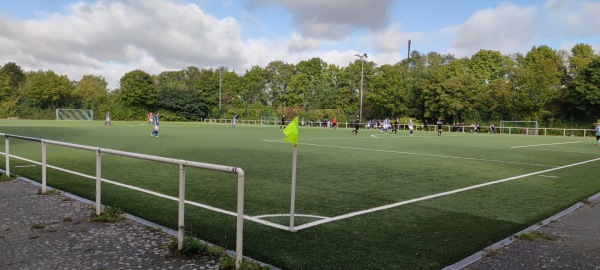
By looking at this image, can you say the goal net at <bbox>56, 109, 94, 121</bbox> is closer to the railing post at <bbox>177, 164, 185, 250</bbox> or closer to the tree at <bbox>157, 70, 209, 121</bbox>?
Answer: the tree at <bbox>157, 70, 209, 121</bbox>

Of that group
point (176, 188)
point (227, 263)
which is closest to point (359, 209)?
point (227, 263)

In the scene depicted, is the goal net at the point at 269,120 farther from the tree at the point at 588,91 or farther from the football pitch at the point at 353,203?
the football pitch at the point at 353,203

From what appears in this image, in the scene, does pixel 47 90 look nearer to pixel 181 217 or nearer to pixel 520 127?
pixel 520 127

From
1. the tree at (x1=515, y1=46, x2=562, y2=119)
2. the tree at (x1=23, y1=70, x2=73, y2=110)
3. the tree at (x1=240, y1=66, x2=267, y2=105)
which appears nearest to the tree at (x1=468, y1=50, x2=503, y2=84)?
the tree at (x1=515, y1=46, x2=562, y2=119)

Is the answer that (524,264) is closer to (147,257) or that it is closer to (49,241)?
(147,257)

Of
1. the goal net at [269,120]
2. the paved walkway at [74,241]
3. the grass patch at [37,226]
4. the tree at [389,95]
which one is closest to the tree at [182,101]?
the goal net at [269,120]

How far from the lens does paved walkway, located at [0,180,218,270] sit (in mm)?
4582

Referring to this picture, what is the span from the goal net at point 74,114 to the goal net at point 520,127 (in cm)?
7880

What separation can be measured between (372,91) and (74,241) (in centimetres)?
7500

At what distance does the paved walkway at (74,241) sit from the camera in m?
4.58

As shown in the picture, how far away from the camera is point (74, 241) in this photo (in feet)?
17.5

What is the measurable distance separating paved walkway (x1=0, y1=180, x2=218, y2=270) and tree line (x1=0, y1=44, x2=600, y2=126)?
60226 millimetres

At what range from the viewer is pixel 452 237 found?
19.4 ft

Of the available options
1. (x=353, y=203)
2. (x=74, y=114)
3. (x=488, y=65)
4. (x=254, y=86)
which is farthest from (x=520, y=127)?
(x=74, y=114)
